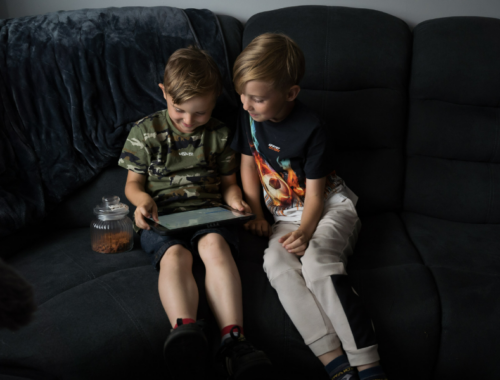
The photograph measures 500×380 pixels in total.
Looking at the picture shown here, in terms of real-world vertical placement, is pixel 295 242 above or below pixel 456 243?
above

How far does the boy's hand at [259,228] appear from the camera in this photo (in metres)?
1.42

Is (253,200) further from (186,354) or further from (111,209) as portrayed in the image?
(186,354)

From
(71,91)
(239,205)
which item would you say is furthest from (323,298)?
(71,91)

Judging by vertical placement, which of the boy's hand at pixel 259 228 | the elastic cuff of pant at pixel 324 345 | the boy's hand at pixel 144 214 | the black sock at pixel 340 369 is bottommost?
the black sock at pixel 340 369

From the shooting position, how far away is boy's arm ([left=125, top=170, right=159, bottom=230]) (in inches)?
47.6

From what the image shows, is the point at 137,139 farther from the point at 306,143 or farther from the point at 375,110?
the point at 375,110

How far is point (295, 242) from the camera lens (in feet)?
4.04

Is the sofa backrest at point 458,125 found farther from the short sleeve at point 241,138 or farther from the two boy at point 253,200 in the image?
the short sleeve at point 241,138

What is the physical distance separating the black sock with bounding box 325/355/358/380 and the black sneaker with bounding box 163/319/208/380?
32 centimetres

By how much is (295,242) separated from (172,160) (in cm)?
49

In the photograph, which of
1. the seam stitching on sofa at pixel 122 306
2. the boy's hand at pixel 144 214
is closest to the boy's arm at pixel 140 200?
the boy's hand at pixel 144 214

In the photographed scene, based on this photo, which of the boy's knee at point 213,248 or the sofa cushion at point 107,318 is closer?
the sofa cushion at point 107,318

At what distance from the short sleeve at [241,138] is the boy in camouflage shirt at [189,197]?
3 cm

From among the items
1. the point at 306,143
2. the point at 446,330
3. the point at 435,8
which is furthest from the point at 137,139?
the point at 435,8
